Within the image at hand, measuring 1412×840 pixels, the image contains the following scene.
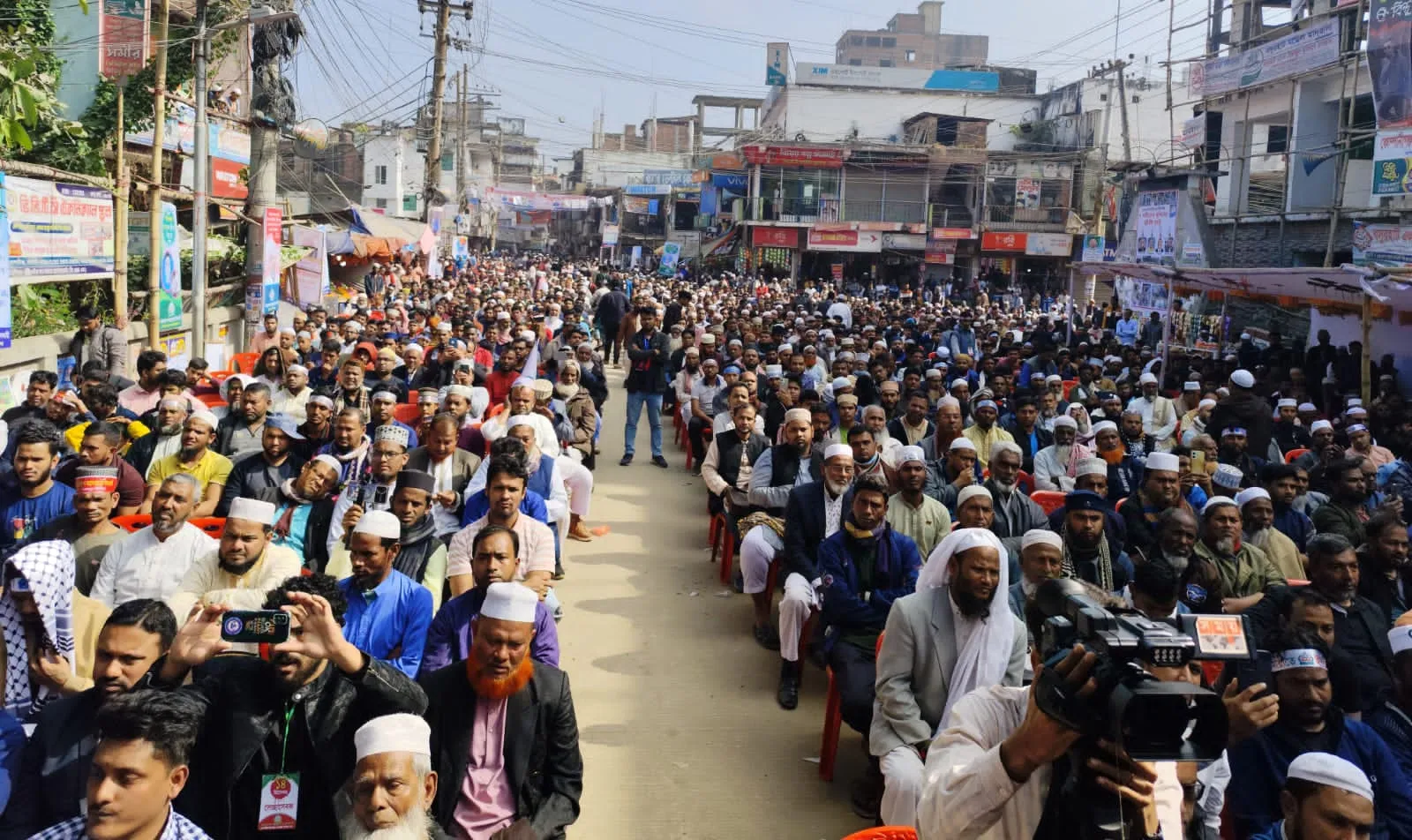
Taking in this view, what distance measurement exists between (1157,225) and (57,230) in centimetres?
1843

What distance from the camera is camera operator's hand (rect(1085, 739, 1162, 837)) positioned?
2000 mm

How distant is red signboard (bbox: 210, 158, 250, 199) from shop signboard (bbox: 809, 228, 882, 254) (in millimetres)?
24102

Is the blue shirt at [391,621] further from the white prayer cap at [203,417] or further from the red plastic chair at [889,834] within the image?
the white prayer cap at [203,417]

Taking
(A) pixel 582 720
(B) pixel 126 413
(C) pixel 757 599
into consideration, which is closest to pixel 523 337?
(B) pixel 126 413

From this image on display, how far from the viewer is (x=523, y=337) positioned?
Answer: 510 inches

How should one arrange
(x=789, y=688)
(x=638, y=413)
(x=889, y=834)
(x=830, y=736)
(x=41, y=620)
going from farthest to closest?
(x=638, y=413)
(x=789, y=688)
(x=830, y=736)
(x=41, y=620)
(x=889, y=834)

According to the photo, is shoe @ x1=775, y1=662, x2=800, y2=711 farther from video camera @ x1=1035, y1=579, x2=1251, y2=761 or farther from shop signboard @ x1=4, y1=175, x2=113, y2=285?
shop signboard @ x1=4, y1=175, x2=113, y2=285

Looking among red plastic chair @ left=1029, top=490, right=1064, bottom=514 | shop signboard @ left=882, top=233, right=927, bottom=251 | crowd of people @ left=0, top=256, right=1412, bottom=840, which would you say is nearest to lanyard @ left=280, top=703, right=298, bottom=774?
crowd of people @ left=0, top=256, right=1412, bottom=840

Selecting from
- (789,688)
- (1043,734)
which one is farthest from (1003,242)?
(1043,734)

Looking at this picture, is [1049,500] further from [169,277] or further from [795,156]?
[795,156]

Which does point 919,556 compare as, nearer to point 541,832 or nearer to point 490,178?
point 541,832

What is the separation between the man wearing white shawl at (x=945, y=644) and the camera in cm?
411

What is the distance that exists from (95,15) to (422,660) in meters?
14.3

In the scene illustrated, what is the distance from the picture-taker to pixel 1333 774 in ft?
10.1
